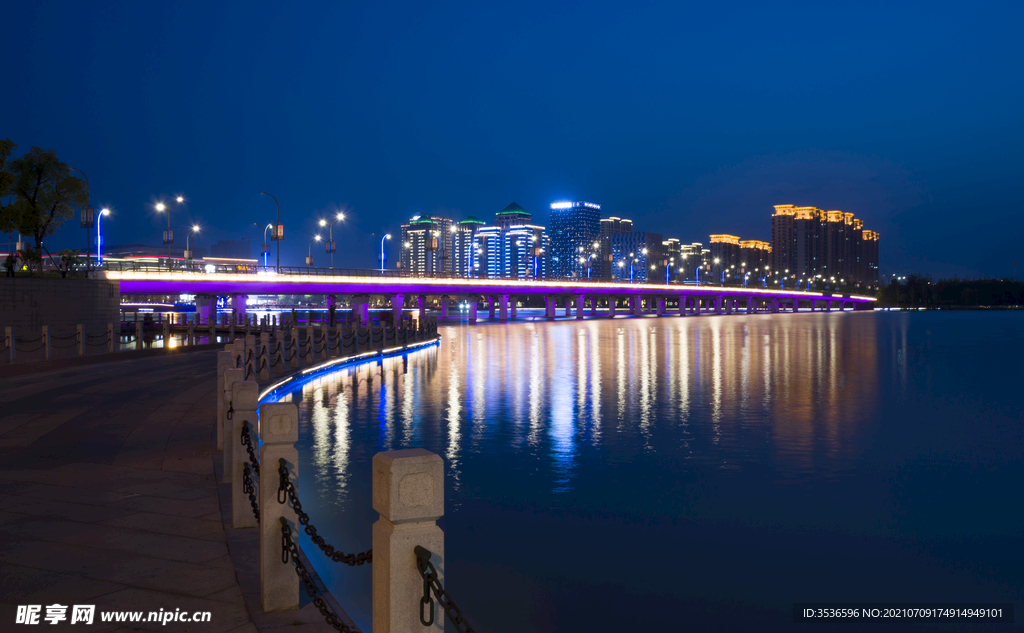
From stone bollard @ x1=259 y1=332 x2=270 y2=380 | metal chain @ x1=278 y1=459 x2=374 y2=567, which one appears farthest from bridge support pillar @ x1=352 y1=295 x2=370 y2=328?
metal chain @ x1=278 y1=459 x2=374 y2=567

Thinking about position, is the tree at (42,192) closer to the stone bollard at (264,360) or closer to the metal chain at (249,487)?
the stone bollard at (264,360)

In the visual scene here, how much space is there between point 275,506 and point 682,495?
22.2 feet

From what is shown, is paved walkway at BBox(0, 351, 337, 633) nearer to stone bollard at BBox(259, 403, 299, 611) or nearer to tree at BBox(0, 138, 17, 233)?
stone bollard at BBox(259, 403, 299, 611)

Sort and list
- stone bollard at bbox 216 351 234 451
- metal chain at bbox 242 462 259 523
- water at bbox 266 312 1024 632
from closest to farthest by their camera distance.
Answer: metal chain at bbox 242 462 259 523 → water at bbox 266 312 1024 632 → stone bollard at bbox 216 351 234 451

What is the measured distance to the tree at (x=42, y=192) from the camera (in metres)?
42.5

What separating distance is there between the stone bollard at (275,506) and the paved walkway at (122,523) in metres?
0.16

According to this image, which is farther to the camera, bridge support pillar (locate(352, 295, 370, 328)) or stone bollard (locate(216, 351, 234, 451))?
bridge support pillar (locate(352, 295, 370, 328))

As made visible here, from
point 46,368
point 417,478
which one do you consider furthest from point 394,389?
point 417,478

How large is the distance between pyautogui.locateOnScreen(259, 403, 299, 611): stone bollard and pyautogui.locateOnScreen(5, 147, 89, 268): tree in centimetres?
4490

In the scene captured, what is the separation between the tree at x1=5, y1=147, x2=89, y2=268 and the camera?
1673 inches

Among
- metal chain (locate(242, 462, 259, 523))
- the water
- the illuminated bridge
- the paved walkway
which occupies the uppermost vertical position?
the illuminated bridge

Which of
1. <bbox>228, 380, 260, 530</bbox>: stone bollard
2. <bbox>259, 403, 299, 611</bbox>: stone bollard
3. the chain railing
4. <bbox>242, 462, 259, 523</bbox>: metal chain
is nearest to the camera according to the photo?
<bbox>259, 403, 299, 611</bbox>: stone bollard

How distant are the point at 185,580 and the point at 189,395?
12087 mm

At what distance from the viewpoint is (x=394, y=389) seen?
72.2ft
